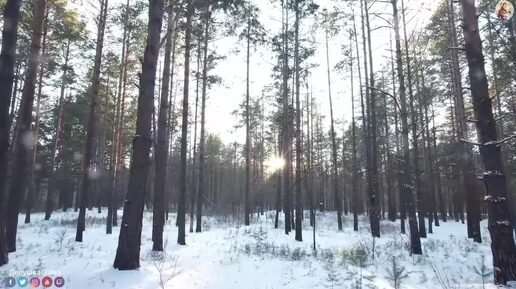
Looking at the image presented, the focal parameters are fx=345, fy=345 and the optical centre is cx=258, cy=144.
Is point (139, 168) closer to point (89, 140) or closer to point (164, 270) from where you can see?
point (164, 270)

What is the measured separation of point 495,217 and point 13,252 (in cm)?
1088

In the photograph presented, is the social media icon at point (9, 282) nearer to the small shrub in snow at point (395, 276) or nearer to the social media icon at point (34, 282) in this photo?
the social media icon at point (34, 282)

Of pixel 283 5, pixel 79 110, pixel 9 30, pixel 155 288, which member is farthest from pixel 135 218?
pixel 79 110

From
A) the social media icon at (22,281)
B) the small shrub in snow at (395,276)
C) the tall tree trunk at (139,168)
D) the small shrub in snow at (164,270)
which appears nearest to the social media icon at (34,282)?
the social media icon at (22,281)

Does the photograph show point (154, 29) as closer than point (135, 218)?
No

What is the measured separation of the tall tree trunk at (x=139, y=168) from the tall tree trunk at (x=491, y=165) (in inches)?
241

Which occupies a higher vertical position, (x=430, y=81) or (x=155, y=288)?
(x=430, y=81)

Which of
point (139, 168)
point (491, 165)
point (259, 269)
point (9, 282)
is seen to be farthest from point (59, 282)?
point (491, 165)

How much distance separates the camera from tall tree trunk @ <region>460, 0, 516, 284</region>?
17.4 feet

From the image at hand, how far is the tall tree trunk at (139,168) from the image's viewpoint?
667 centimetres

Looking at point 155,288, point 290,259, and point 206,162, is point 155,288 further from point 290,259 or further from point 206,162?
point 206,162

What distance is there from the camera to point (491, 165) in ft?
18.6

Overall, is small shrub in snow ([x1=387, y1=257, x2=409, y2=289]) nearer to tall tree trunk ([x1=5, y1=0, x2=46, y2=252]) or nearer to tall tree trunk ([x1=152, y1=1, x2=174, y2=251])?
tall tree trunk ([x1=152, y1=1, x2=174, y2=251])

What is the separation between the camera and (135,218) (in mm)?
6824
